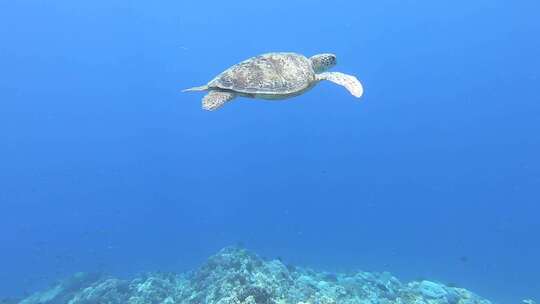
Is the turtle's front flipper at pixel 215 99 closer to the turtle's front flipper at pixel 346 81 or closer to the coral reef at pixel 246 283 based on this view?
the turtle's front flipper at pixel 346 81

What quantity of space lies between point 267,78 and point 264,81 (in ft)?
0.42

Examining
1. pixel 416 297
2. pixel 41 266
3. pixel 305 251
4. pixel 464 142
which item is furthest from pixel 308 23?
pixel 416 297

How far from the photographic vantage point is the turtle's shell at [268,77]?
711 cm

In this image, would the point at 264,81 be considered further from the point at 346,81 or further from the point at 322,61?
the point at 322,61

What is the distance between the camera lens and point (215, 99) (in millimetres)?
7000

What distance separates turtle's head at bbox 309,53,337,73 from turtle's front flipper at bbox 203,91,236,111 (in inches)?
102

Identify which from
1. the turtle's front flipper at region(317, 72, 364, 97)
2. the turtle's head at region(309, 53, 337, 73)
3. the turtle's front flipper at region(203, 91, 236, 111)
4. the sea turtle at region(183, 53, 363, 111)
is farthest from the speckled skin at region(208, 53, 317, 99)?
the turtle's head at region(309, 53, 337, 73)

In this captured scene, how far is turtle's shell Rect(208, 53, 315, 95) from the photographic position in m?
7.11

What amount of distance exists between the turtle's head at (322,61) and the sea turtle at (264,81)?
0.77 m

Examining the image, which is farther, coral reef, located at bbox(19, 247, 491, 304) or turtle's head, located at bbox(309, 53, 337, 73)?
coral reef, located at bbox(19, 247, 491, 304)

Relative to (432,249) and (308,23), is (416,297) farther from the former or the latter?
(308,23)

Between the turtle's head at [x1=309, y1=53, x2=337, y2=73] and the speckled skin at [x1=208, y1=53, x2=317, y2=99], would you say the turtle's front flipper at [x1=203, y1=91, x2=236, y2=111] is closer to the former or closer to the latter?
the speckled skin at [x1=208, y1=53, x2=317, y2=99]

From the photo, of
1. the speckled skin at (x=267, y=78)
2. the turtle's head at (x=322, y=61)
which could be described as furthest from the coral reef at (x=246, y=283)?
the turtle's head at (x=322, y=61)

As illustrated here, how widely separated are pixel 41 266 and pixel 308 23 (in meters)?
71.2
